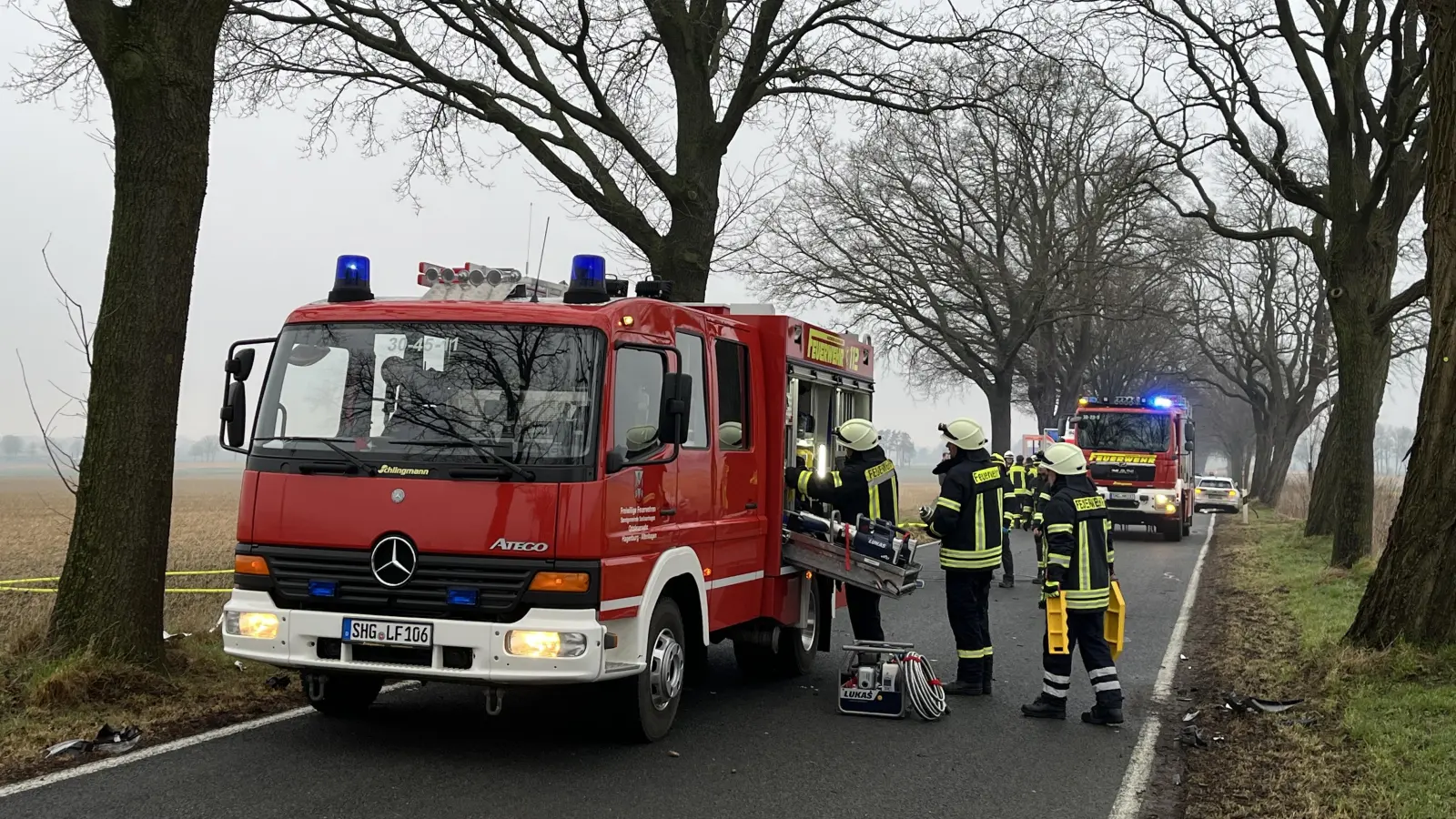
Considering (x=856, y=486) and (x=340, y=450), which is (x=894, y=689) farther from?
(x=340, y=450)

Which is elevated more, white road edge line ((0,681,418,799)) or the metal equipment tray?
the metal equipment tray

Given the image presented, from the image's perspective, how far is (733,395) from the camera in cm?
803

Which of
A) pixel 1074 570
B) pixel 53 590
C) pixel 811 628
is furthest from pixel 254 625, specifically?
pixel 53 590

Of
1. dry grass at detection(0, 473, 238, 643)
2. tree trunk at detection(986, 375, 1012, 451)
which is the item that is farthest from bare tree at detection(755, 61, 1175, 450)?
dry grass at detection(0, 473, 238, 643)

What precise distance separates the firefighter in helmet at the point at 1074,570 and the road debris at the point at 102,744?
527 cm

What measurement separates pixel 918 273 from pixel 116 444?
25.1 metres

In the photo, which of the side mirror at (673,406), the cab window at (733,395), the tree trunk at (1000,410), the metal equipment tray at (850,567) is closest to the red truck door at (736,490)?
the cab window at (733,395)

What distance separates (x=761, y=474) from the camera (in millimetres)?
8406

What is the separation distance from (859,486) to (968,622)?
4.01 feet

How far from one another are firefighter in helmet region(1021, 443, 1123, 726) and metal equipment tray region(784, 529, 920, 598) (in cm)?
94

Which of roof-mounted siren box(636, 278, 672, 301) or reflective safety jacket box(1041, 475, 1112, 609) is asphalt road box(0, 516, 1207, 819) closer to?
reflective safety jacket box(1041, 475, 1112, 609)

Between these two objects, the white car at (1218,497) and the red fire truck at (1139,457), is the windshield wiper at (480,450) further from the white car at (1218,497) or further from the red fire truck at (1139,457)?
the white car at (1218,497)

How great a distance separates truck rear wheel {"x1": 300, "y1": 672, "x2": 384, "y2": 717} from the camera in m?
7.04

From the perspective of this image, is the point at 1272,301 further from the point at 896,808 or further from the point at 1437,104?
the point at 896,808
